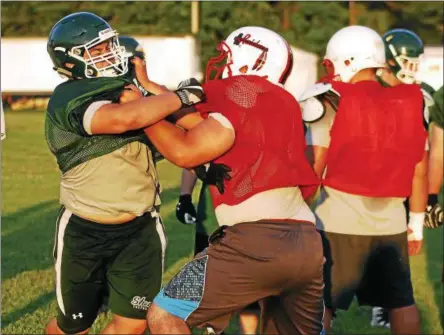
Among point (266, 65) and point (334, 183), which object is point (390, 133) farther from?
point (266, 65)

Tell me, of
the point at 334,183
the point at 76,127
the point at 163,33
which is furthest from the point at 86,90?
the point at 163,33

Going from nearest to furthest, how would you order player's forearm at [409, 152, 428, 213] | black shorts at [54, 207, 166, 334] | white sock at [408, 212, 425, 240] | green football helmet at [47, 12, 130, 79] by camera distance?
green football helmet at [47, 12, 130, 79] → black shorts at [54, 207, 166, 334] → player's forearm at [409, 152, 428, 213] → white sock at [408, 212, 425, 240]

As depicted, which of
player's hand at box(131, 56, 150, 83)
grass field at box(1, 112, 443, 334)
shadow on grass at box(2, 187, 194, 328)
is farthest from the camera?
shadow on grass at box(2, 187, 194, 328)

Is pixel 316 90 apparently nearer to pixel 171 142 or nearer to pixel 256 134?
pixel 256 134

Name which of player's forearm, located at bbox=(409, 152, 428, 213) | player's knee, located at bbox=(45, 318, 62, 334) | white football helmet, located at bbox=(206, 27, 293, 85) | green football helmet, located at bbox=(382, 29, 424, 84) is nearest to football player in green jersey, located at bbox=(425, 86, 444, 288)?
green football helmet, located at bbox=(382, 29, 424, 84)

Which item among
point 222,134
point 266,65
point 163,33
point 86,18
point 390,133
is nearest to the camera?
point 222,134

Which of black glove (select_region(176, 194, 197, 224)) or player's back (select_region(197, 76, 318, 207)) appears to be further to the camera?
black glove (select_region(176, 194, 197, 224))

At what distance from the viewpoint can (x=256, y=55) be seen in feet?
14.1

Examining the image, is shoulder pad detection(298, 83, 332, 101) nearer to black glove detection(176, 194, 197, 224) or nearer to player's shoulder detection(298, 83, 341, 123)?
player's shoulder detection(298, 83, 341, 123)

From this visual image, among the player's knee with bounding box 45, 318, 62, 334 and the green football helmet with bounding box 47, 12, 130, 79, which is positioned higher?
the green football helmet with bounding box 47, 12, 130, 79

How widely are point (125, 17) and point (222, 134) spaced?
117 feet

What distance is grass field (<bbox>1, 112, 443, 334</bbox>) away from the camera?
706 cm

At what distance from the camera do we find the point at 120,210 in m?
4.99

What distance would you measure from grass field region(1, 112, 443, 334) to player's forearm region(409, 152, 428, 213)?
1176mm
